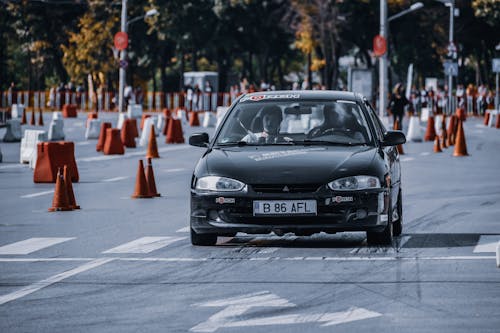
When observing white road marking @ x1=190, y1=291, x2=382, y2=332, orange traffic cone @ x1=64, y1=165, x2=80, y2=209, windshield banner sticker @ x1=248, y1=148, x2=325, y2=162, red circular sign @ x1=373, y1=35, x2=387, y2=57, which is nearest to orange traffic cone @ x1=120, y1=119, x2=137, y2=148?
orange traffic cone @ x1=64, y1=165, x2=80, y2=209

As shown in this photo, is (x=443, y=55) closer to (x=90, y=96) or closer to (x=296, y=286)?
(x=90, y=96)

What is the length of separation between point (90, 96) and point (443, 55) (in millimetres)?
26485

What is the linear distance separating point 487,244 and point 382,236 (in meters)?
1.02

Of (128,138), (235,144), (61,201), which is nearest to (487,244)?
(235,144)

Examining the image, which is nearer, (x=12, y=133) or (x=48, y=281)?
(x=48, y=281)

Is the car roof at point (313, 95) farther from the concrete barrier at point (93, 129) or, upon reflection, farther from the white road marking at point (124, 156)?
the concrete barrier at point (93, 129)

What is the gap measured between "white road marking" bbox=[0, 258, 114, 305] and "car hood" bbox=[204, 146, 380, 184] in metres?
1.40

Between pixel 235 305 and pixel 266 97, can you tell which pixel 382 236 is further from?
pixel 235 305

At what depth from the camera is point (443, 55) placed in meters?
104

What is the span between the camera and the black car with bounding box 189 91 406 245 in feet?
42.7

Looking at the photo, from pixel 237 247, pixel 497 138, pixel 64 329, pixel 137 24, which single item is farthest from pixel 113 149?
pixel 137 24

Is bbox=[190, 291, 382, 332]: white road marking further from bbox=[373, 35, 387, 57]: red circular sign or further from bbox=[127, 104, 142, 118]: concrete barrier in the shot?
bbox=[127, 104, 142, 118]: concrete barrier

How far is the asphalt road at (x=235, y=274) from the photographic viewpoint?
9.05 m

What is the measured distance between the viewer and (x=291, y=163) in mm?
13250
